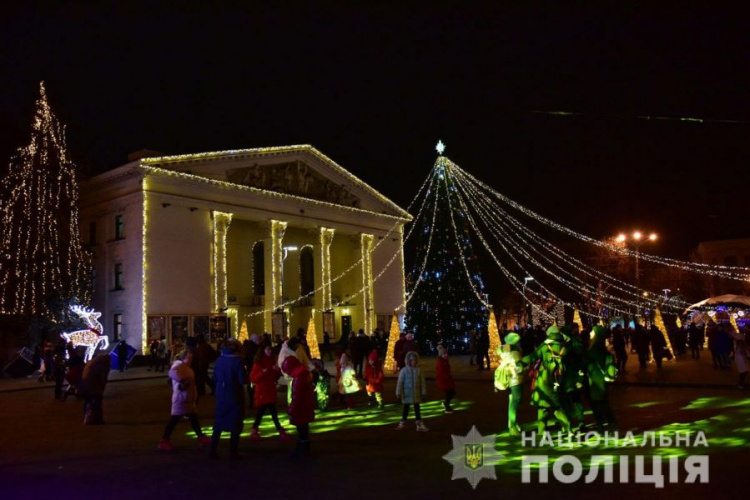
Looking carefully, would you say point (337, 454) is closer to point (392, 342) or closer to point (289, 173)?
point (392, 342)

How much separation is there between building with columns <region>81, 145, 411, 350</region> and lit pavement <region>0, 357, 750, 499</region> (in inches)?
647

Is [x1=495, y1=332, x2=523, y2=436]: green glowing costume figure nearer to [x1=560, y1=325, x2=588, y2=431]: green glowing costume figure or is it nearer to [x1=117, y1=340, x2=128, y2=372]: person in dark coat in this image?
[x1=560, y1=325, x2=588, y2=431]: green glowing costume figure

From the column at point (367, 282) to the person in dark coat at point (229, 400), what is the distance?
1565 inches

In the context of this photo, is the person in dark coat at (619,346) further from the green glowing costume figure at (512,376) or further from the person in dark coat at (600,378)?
the person in dark coat at (600,378)

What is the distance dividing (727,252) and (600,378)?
86.5 meters

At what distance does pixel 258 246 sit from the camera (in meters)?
44.6

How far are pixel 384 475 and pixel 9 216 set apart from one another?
28919 millimetres

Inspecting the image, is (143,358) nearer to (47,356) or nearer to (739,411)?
(47,356)

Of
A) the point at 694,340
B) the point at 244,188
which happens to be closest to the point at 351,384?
the point at 694,340

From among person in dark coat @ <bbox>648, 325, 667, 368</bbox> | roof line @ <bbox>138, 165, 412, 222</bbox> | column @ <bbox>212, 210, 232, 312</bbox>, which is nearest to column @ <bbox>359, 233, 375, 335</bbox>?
roof line @ <bbox>138, 165, 412, 222</bbox>

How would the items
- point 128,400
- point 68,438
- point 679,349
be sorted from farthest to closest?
point 679,349
point 128,400
point 68,438

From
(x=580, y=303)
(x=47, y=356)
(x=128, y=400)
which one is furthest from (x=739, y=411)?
(x=580, y=303)

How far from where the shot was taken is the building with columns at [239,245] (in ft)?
114

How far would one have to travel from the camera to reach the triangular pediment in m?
37.6
